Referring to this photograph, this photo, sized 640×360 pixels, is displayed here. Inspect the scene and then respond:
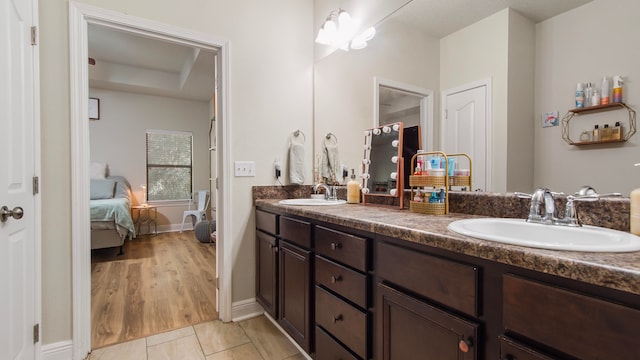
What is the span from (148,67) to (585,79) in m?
5.58

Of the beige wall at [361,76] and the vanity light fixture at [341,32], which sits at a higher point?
the vanity light fixture at [341,32]

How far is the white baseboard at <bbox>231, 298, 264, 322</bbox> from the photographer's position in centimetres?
214

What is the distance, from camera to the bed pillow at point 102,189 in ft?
14.8

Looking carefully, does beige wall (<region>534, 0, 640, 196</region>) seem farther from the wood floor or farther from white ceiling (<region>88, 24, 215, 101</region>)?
white ceiling (<region>88, 24, 215, 101</region>)

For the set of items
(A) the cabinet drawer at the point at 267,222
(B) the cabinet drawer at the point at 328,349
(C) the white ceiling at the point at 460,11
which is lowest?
(B) the cabinet drawer at the point at 328,349

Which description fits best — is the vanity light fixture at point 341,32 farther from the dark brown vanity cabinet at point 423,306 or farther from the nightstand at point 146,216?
the nightstand at point 146,216

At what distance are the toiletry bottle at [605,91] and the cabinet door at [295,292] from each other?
1.28 metres

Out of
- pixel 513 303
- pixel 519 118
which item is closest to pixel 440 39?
pixel 519 118

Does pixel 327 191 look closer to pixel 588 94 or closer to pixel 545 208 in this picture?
pixel 545 208

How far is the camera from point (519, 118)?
3.97 ft

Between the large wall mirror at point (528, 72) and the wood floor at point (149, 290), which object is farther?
the wood floor at point (149, 290)

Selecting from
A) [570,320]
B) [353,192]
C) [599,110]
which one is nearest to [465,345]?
[570,320]

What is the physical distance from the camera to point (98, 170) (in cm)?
491

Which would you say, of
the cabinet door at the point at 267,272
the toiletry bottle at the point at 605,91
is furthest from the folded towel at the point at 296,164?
the toiletry bottle at the point at 605,91
